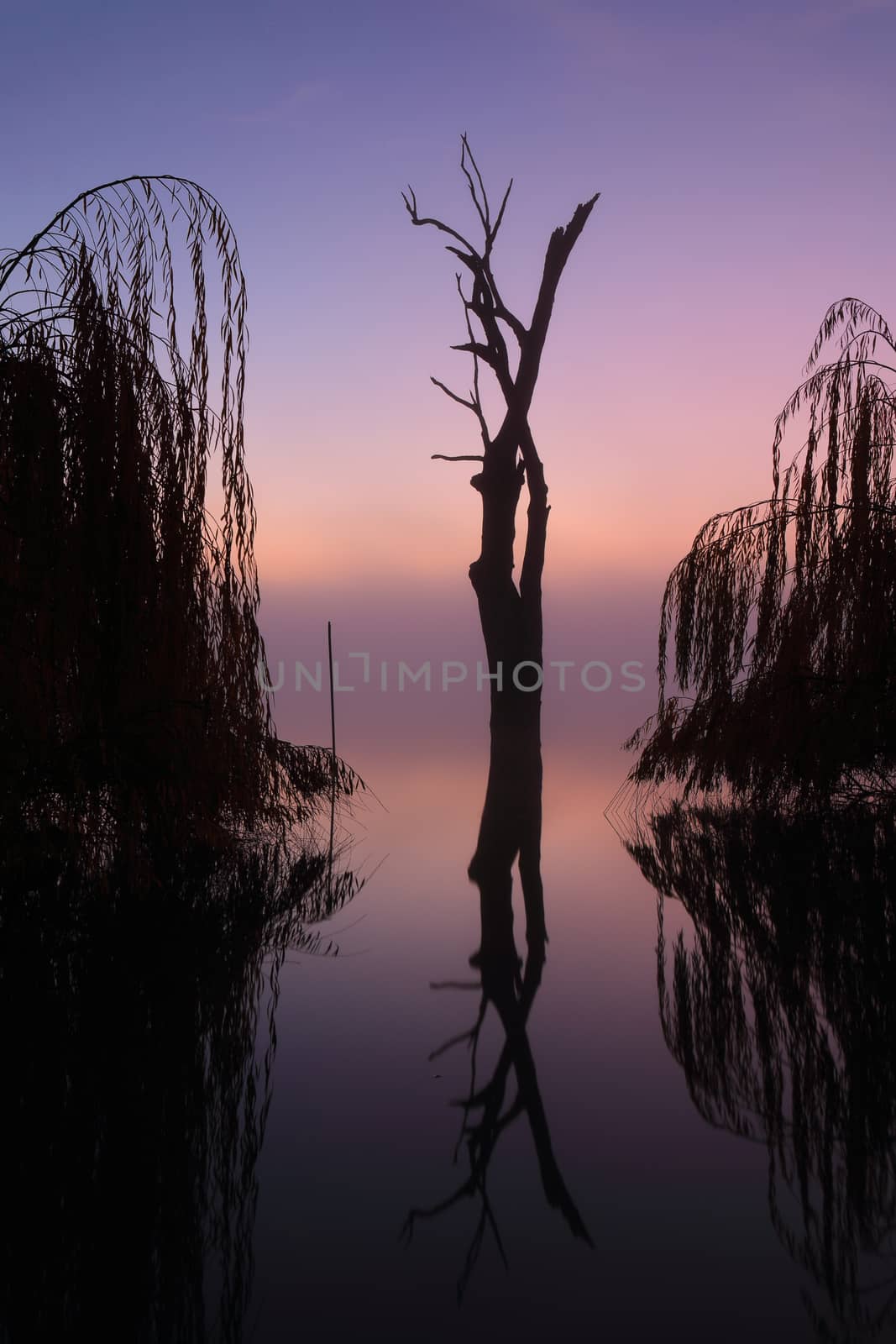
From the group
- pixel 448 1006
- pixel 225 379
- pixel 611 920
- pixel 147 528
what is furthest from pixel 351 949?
pixel 225 379

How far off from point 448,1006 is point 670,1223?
1423mm

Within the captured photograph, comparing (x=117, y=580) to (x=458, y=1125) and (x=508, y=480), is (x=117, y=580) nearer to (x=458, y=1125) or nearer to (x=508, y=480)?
(x=458, y=1125)

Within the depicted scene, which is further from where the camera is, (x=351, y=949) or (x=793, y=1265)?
(x=351, y=949)

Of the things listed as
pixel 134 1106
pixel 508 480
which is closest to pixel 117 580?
pixel 134 1106

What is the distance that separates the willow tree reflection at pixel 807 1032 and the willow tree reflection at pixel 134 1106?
39.6 inches

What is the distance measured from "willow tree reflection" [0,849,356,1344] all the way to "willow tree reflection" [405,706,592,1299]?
1.33 feet

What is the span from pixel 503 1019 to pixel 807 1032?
0.85 metres

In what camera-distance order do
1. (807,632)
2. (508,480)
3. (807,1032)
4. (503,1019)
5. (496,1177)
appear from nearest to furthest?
(496,1177)
(807,1032)
(503,1019)
(807,632)
(508,480)

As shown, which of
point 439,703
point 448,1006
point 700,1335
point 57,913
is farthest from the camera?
point 439,703

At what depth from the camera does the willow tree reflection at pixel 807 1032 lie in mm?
1942

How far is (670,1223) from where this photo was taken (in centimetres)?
201

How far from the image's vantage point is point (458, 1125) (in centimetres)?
247

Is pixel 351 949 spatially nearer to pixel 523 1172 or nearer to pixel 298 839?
pixel 523 1172

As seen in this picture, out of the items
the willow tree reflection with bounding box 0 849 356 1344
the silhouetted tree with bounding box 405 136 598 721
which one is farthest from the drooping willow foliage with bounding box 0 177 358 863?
the silhouetted tree with bounding box 405 136 598 721
